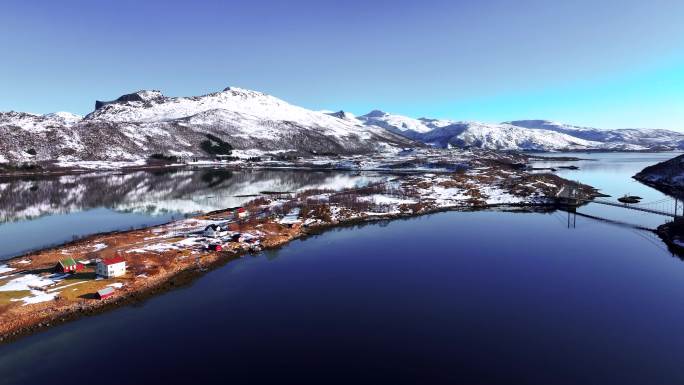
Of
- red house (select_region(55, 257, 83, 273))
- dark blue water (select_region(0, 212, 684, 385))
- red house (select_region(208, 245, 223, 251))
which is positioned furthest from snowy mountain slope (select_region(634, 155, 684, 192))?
red house (select_region(55, 257, 83, 273))

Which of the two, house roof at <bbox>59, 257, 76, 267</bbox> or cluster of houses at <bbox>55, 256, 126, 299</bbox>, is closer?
cluster of houses at <bbox>55, 256, 126, 299</bbox>

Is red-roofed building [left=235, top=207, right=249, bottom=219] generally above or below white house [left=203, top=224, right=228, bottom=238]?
above

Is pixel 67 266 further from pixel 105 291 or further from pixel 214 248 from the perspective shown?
pixel 214 248

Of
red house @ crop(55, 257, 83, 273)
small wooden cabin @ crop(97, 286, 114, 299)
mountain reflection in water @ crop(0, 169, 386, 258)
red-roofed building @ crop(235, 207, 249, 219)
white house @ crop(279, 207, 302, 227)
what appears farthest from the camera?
red-roofed building @ crop(235, 207, 249, 219)

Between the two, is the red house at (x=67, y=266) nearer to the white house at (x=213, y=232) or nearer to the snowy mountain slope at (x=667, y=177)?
the white house at (x=213, y=232)

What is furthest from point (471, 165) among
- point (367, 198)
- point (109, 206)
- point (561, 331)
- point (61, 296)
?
point (61, 296)

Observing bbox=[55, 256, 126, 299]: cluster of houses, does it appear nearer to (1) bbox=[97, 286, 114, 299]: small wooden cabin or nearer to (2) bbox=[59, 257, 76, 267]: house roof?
(2) bbox=[59, 257, 76, 267]: house roof

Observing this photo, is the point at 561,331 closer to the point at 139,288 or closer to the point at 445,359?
the point at 445,359
